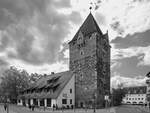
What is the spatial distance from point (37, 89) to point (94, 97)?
1799 cm

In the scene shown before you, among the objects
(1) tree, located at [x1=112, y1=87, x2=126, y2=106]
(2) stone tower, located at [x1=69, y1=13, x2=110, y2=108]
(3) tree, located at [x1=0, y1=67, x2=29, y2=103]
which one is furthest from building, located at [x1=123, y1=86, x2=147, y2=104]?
(3) tree, located at [x1=0, y1=67, x2=29, y2=103]

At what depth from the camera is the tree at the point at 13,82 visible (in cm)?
6500

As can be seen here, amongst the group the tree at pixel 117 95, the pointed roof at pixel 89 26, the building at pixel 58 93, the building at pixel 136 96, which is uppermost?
the pointed roof at pixel 89 26

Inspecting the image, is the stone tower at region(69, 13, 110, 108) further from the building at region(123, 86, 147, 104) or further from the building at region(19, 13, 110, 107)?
the building at region(123, 86, 147, 104)

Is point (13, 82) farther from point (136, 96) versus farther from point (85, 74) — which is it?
point (136, 96)

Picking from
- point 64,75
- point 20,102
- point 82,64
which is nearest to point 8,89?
point 20,102

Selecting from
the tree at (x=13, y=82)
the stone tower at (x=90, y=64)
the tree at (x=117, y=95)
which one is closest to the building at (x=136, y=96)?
the tree at (x=117, y=95)

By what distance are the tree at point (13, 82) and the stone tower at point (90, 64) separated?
29072mm

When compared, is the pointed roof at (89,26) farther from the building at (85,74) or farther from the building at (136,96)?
the building at (136,96)

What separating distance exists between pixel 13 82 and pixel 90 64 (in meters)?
36.1

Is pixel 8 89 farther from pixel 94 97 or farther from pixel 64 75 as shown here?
pixel 94 97


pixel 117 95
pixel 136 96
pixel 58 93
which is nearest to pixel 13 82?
pixel 58 93

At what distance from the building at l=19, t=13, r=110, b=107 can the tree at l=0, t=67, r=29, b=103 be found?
763 inches

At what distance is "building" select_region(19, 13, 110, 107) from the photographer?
42281 mm
